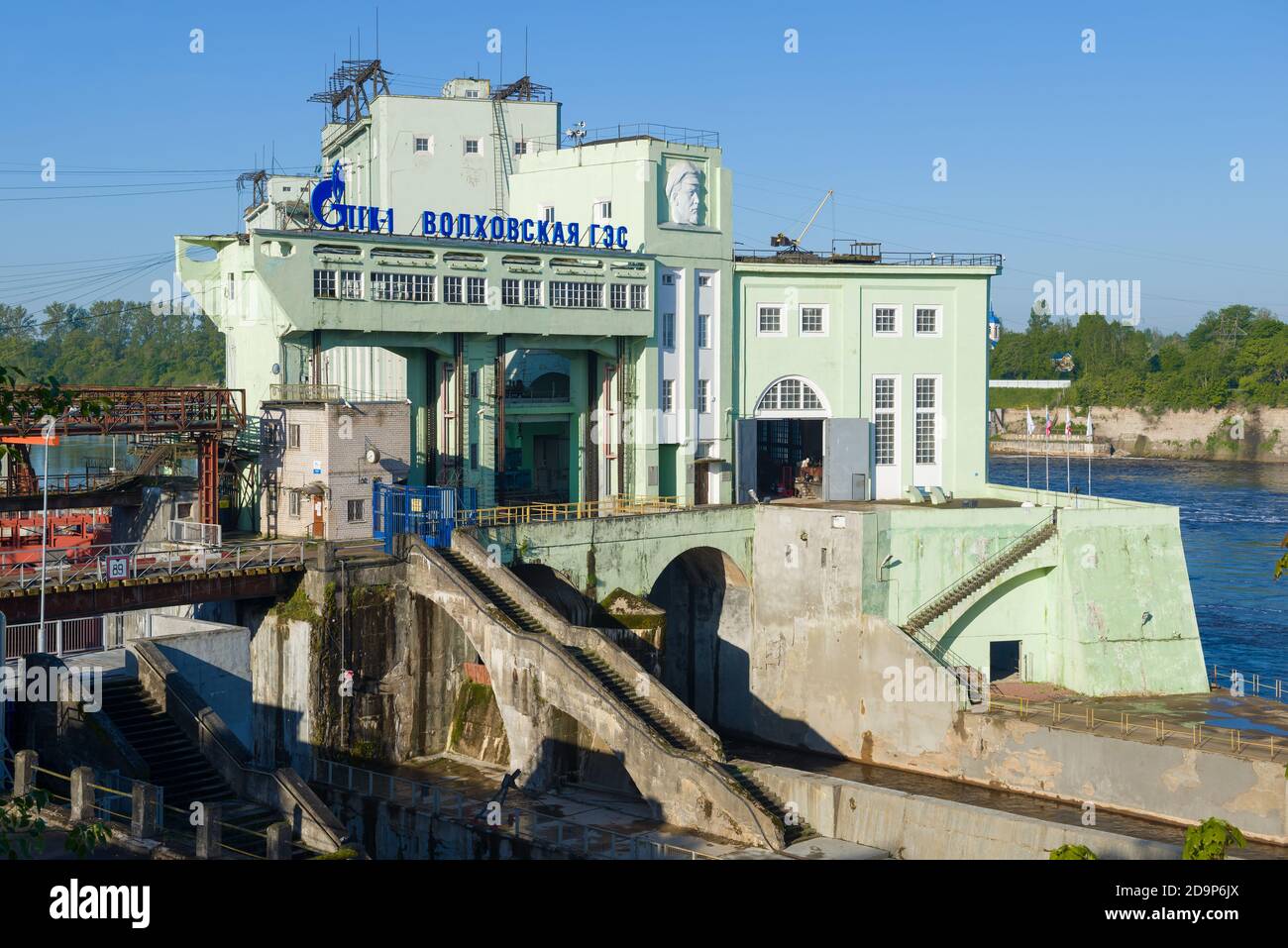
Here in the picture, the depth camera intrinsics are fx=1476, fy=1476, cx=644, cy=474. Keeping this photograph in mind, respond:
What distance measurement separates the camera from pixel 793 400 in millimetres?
75062

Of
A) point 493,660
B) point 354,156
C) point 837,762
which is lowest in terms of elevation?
point 837,762

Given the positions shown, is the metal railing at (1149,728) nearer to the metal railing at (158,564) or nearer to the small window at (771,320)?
the small window at (771,320)

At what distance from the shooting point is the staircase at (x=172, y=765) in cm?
4006

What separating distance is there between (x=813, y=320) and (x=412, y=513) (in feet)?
88.8

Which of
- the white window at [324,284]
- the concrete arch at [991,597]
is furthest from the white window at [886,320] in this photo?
the white window at [324,284]

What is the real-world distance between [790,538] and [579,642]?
643 inches

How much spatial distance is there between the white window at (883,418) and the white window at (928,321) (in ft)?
10.1

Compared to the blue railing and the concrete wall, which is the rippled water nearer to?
the blue railing

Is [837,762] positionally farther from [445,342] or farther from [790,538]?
[445,342]

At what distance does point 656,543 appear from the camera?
2522 inches

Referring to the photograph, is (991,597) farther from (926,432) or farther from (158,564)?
(158,564)

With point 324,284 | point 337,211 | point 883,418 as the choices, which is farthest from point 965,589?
point 337,211

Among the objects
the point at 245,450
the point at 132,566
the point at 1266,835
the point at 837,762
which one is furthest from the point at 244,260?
the point at 1266,835
